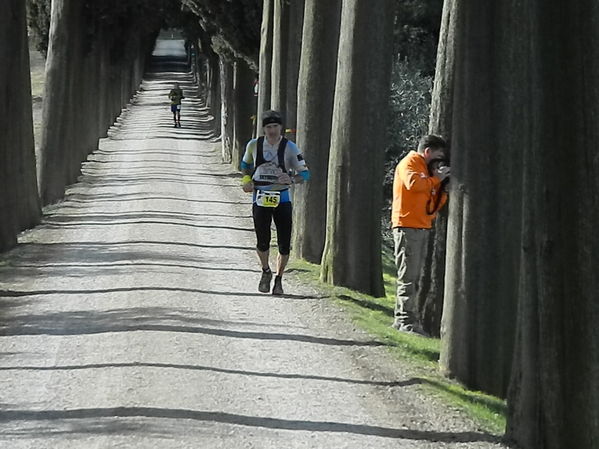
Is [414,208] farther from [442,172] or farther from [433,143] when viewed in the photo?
[433,143]

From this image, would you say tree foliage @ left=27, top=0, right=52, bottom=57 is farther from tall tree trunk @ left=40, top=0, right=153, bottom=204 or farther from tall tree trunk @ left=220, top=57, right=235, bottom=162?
tall tree trunk @ left=220, top=57, right=235, bottom=162

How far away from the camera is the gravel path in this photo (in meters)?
8.50

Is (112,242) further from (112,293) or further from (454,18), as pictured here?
(454,18)

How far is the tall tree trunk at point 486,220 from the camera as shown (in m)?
10.1

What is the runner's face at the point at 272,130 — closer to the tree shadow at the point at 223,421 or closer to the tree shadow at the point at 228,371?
the tree shadow at the point at 228,371

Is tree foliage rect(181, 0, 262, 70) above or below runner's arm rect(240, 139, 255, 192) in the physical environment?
above

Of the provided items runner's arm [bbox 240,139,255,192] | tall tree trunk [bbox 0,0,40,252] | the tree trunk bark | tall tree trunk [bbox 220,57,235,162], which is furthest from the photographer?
tall tree trunk [bbox 220,57,235,162]

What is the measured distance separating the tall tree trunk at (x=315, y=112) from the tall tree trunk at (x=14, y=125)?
4.43 meters

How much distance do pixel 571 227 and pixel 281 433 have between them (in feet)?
7.76

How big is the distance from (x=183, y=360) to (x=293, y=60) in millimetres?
11474

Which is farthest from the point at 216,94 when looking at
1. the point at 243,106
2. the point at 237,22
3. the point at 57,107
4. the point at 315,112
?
the point at 315,112

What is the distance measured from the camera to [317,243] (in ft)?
58.2

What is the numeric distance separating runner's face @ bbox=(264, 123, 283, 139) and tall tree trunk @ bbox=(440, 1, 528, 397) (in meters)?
3.43

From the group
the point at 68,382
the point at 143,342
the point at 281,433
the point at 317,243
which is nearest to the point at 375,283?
the point at 317,243
